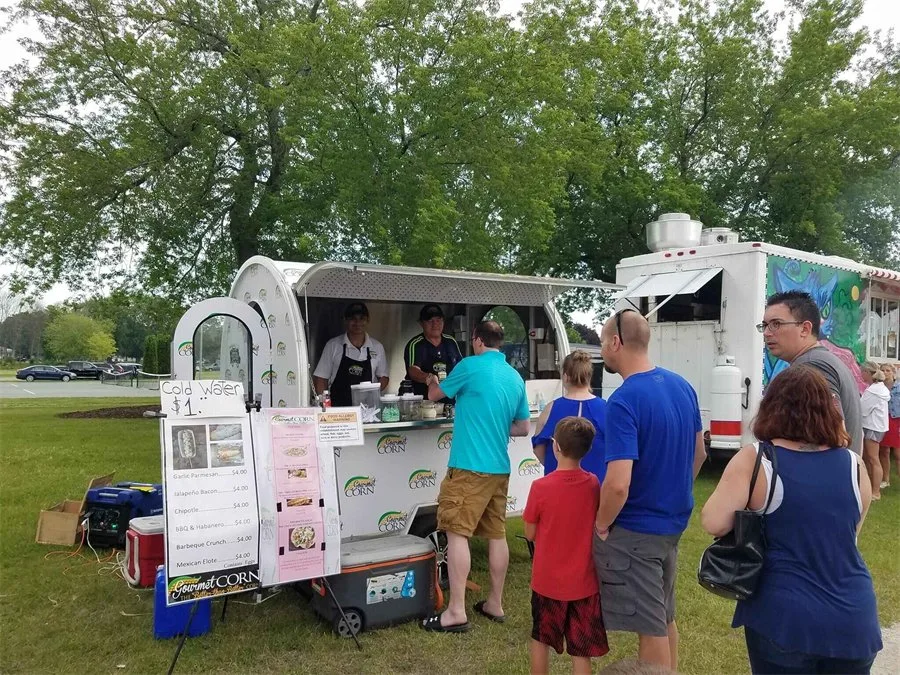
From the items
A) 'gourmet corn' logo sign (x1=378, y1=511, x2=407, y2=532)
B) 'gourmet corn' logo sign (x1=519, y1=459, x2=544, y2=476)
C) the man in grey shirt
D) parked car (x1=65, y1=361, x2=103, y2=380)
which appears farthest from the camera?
parked car (x1=65, y1=361, x2=103, y2=380)

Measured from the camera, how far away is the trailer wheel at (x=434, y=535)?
15.4 ft

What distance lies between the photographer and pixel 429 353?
5.96m

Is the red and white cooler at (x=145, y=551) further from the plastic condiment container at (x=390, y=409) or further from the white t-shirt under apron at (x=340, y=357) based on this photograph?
the white t-shirt under apron at (x=340, y=357)

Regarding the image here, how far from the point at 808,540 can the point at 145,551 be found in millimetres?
3771

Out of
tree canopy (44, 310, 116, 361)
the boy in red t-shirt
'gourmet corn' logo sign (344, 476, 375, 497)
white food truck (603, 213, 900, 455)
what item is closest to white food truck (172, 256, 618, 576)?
'gourmet corn' logo sign (344, 476, 375, 497)

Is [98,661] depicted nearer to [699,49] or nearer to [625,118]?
[625,118]

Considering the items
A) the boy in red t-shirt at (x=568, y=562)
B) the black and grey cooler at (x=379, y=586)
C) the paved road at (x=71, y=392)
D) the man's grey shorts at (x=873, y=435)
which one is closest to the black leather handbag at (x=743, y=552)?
the boy in red t-shirt at (x=568, y=562)

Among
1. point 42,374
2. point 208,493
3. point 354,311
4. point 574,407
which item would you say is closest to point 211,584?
point 208,493

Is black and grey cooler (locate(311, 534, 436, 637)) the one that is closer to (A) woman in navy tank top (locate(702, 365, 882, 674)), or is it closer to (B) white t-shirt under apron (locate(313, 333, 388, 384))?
(B) white t-shirt under apron (locate(313, 333, 388, 384))

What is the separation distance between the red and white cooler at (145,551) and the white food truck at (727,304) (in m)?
5.70

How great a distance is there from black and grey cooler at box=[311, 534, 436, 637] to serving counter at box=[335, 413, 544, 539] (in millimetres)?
298

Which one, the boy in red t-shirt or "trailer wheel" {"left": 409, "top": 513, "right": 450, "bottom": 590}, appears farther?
"trailer wheel" {"left": 409, "top": 513, "right": 450, "bottom": 590}

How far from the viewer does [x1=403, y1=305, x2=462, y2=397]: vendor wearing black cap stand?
5852 millimetres

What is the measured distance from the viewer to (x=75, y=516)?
18.2ft
